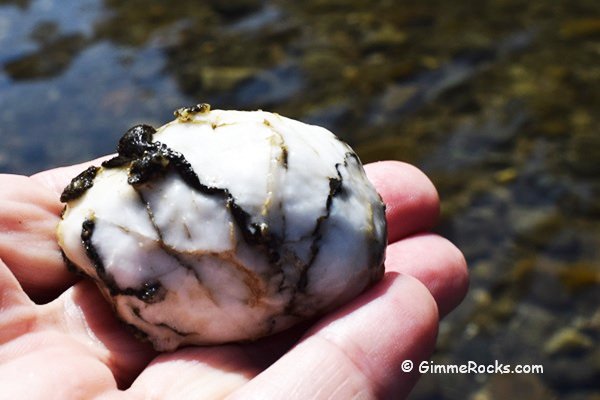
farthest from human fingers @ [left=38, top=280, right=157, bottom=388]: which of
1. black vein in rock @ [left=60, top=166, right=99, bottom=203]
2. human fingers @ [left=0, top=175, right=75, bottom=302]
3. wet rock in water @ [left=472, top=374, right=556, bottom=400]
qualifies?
wet rock in water @ [left=472, top=374, right=556, bottom=400]

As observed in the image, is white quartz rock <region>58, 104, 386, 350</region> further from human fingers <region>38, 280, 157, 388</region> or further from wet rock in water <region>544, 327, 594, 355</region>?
wet rock in water <region>544, 327, 594, 355</region>

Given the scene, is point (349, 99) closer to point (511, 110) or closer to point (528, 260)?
point (511, 110)

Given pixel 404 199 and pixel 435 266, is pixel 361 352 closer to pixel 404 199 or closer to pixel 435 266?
pixel 435 266

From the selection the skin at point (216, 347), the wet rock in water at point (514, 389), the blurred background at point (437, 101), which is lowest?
the wet rock in water at point (514, 389)

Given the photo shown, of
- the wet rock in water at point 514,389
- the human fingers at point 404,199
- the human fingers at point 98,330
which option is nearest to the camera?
the human fingers at point 98,330

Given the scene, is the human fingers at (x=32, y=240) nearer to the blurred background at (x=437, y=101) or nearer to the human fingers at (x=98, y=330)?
the human fingers at (x=98, y=330)

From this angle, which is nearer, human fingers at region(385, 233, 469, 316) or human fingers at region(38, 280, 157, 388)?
human fingers at region(38, 280, 157, 388)

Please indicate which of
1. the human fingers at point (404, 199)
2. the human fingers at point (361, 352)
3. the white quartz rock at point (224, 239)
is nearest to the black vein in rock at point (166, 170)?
the white quartz rock at point (224, 239)
